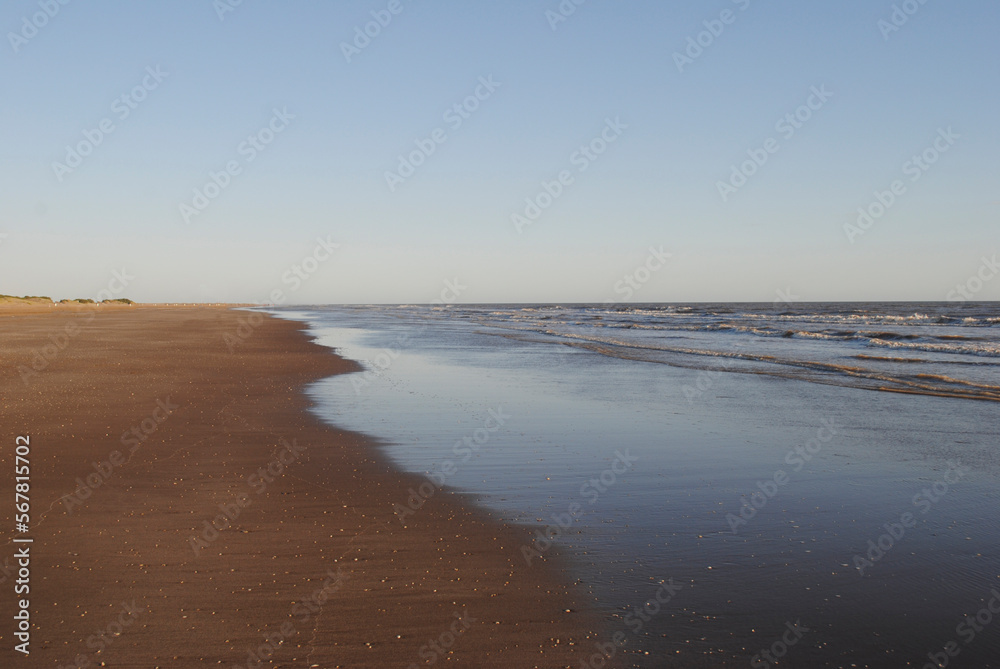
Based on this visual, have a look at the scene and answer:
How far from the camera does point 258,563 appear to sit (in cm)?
496

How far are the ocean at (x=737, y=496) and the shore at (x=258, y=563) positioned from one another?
0.46 meters

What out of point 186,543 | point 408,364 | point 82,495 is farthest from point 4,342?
point 186,543

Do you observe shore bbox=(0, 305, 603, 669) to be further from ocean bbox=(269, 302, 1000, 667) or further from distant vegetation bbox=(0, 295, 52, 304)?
distant vegetation bbox=(0, 295, 52, 304)

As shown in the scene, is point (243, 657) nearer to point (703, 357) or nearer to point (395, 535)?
point (395, 535)

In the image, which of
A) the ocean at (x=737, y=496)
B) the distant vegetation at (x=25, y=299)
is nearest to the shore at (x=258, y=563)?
the ocean at (x=737, y=496)

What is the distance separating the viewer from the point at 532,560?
516 cm

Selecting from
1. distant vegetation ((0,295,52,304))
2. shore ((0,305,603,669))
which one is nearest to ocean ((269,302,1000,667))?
shore ((0,305,603,669))

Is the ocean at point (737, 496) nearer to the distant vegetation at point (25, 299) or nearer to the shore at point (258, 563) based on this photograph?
the shore at point (258, 563)

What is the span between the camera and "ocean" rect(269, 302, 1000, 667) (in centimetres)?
416

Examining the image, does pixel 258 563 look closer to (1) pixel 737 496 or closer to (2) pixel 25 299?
(1) pixel 737 496

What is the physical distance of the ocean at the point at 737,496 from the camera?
4160mm

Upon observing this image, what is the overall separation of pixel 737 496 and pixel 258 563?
16.9 feet

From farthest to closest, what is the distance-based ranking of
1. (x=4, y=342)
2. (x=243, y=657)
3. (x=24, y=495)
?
(x=4, y=342) → (x=24, y=495) → (x=243, y=657)

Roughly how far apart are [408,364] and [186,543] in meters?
15.5
